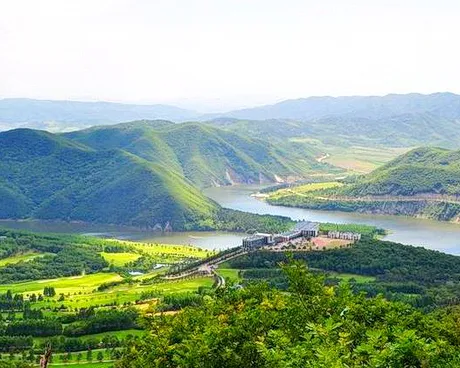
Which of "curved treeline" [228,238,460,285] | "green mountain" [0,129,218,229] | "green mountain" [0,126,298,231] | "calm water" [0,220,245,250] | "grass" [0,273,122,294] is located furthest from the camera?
"green mountain" [0,129,218,229]

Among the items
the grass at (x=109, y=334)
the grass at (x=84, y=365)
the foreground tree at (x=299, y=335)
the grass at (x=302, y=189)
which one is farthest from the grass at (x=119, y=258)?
the grass at (x=302, y=189)

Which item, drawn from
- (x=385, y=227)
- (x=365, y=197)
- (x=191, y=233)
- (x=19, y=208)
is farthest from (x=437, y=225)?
(x=19, y=208)

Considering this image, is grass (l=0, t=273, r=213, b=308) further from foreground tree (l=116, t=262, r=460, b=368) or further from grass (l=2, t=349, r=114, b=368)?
foreground tree (l=116, t=262, r=460, b=368)

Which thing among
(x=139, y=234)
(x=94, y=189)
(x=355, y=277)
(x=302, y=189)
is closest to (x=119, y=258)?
(x=139, y=234)

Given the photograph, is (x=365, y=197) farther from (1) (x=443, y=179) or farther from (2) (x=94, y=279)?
(2) (x=94, y=279)

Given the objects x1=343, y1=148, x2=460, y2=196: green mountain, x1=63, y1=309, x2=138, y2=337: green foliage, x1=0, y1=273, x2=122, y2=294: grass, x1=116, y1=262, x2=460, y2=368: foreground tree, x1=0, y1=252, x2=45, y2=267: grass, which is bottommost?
x1=0, y1=252, x2=45, y2=267: grass

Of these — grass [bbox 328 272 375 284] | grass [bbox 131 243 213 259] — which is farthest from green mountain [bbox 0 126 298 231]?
grass [bbox 328 272 375 284]

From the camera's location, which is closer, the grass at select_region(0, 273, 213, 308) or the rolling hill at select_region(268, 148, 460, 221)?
the grass at select_region(0, 273, 213, 308)
